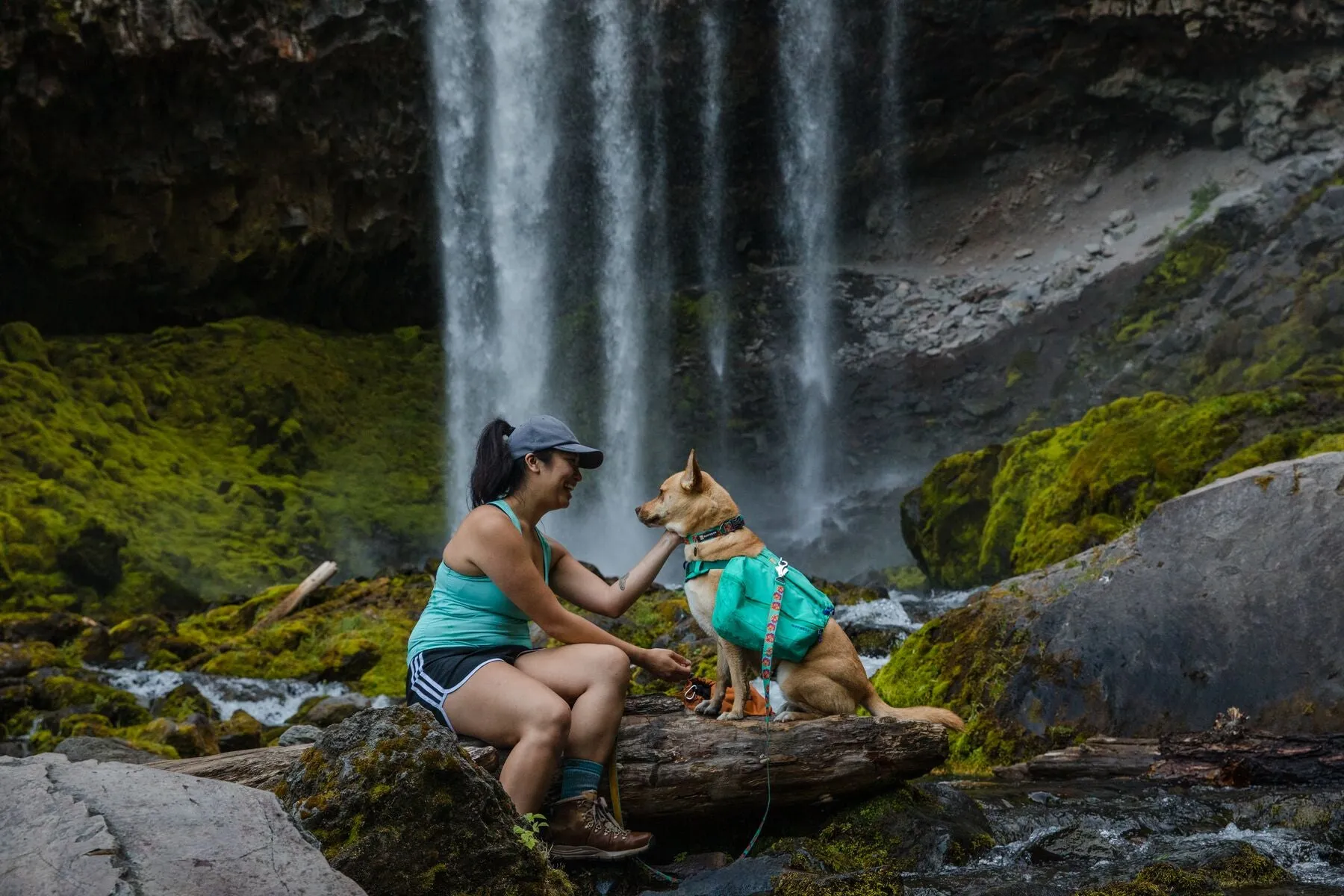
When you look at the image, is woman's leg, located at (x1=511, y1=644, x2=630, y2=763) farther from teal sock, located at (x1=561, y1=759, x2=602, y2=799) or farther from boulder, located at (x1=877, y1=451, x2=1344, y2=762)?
boulder, located at (x1=877, y1=451, x2=1344, y2=762)

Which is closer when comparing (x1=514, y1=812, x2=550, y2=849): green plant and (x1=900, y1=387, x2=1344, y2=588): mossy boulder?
(x1=514, y1=812, x2=550, y2=849): green plant

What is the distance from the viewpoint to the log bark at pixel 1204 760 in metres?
5.08

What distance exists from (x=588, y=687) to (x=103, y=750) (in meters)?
4.27

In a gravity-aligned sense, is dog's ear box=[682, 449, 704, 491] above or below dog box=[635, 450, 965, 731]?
above

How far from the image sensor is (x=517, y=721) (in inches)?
149

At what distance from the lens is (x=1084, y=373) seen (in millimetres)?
24688

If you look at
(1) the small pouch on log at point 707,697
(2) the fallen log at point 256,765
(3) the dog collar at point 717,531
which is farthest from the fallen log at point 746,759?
(3) the dog collar at point 717,531

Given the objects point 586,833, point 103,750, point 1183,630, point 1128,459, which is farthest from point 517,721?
point 1128,459

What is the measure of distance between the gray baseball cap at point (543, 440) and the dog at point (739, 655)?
1.66ft

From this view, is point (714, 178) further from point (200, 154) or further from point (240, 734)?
point (240, 734)

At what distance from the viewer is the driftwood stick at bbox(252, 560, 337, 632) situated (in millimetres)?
13984

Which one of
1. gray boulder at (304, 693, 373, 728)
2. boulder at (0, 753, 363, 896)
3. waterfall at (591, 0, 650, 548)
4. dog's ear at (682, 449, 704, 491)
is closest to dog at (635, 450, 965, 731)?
dog's ear at (682, 449, 704, 491)

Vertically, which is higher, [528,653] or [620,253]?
[620,253]

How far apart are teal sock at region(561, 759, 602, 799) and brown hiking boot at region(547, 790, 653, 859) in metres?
0.02
